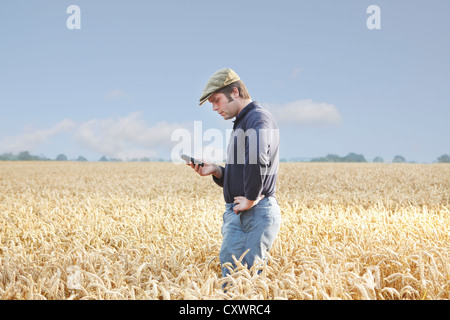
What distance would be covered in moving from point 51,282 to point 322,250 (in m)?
2.77

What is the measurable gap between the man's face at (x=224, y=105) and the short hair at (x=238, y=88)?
0.03m

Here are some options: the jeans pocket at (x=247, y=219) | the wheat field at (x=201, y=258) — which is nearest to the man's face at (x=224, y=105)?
the jeans pocket at (x=247, y=219)

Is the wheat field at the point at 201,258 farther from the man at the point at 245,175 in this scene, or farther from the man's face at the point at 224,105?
the man's face at the point at 224,105

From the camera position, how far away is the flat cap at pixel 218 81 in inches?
124

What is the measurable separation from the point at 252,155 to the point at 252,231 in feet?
2.43

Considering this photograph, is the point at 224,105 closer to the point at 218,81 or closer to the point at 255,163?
the point at 218,81

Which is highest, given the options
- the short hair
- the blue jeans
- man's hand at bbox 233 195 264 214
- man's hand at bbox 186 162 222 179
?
the short hair

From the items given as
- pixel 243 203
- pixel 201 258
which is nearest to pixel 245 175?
pixel 243 203

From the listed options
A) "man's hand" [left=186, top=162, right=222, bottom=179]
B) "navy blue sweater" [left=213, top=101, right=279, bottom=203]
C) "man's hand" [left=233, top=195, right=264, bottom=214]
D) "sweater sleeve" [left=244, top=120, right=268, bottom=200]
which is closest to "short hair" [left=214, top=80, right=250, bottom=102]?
"navy blue sweater" [left=213, top=101, right=279, bottom=203]

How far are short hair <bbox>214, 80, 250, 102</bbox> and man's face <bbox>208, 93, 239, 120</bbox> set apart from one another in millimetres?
29

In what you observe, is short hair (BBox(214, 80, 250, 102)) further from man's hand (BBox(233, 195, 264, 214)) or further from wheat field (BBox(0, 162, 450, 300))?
wheat field (BBox(0, 162, 450, 300))

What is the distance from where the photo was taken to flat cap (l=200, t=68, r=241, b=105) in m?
3.16
